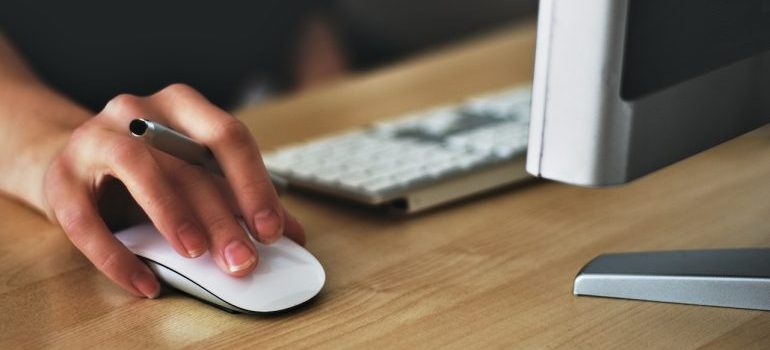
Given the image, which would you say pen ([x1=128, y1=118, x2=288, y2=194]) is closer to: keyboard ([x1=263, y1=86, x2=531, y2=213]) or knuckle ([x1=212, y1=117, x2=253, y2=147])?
knuckle ([x1=212, y1=117, x2=253, y2=147])

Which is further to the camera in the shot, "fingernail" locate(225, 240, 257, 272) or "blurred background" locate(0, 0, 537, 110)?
"blurred background" locate(0, 0, 537, 110)

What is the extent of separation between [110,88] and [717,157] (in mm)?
949

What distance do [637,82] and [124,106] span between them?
355 mm

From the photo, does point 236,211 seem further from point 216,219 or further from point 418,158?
point 418,158

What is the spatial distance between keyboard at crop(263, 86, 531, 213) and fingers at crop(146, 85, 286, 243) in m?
0.13

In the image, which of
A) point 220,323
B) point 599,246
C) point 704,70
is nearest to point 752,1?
point 704,70

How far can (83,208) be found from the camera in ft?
2.15

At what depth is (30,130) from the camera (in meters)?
0.82

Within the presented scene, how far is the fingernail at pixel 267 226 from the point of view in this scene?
2.04ft

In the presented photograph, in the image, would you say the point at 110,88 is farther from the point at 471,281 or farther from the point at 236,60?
the point at 471,281

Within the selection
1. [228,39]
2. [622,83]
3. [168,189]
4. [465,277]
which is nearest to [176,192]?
[168,189]

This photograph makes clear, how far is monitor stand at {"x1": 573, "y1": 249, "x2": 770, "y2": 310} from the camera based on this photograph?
58 centimetres

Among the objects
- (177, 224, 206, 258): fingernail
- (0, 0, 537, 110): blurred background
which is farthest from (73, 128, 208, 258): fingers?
(0, 0, 537, 110): blurred background

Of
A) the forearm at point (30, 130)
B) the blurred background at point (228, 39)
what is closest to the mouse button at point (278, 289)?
the forearm at point (30, 130)
